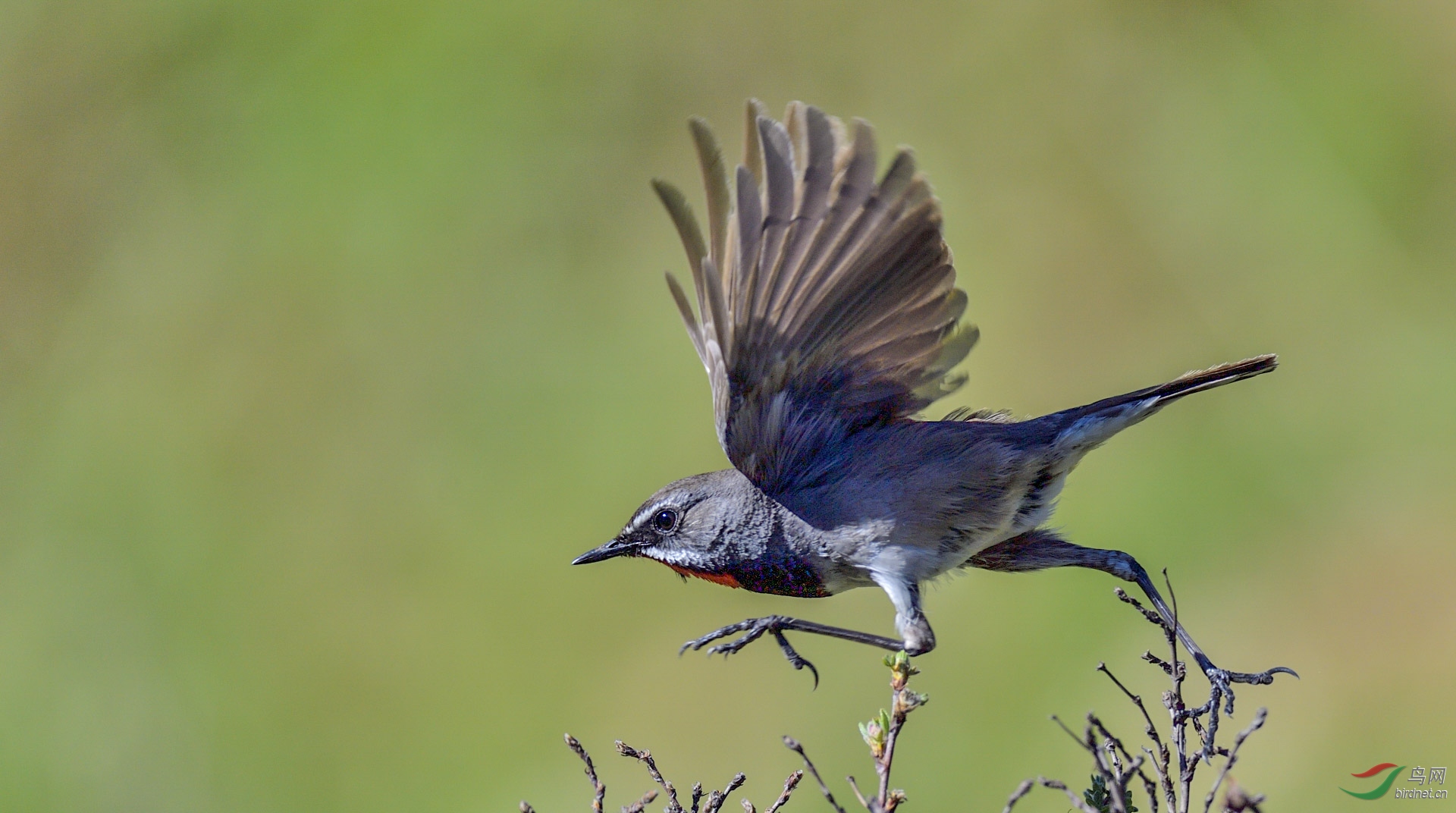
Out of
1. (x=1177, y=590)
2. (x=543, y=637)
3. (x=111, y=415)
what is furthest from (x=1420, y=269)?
(x=111, y=415)

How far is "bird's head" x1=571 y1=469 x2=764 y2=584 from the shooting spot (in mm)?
3223

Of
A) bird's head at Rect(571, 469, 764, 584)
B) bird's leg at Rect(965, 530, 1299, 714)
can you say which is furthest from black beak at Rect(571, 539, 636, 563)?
bird's leg at Rect(965, 530, 1299, 714)

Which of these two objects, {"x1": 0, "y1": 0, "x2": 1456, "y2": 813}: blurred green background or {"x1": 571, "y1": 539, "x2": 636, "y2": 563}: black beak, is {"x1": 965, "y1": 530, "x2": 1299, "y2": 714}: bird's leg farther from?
{"x1": 0, "y1": 0, "x2": 1456, "y2": 813}: blurred green background

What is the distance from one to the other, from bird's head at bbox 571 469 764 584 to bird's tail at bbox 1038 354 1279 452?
864 mm

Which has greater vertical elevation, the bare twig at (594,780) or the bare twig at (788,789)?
the bare twig at (594,780)

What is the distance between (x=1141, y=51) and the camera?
5.91 metres

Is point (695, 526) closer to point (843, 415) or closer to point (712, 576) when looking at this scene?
point (712, 576)

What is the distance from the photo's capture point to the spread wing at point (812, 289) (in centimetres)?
284

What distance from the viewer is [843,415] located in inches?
126

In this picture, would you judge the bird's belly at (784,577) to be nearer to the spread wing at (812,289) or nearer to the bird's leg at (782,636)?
the bird's leg at (782,636)

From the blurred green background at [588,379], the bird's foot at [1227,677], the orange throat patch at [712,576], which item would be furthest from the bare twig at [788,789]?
the blurred green background at [588,379]

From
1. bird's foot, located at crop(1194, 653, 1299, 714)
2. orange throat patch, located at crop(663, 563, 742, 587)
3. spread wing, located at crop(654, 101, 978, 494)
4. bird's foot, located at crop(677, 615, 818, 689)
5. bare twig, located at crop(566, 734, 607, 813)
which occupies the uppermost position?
spread wing, located at crop(654, 101, 978, 494)

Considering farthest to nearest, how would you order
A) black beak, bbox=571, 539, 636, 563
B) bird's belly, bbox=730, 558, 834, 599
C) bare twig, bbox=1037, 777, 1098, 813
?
black beak, bbox=571, 539, 636, 563
bird's belly, bbox=730, 558, 834, 599
bare twig, bbox=1037, 777, 1098, 813

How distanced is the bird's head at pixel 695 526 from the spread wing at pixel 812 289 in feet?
0.38
